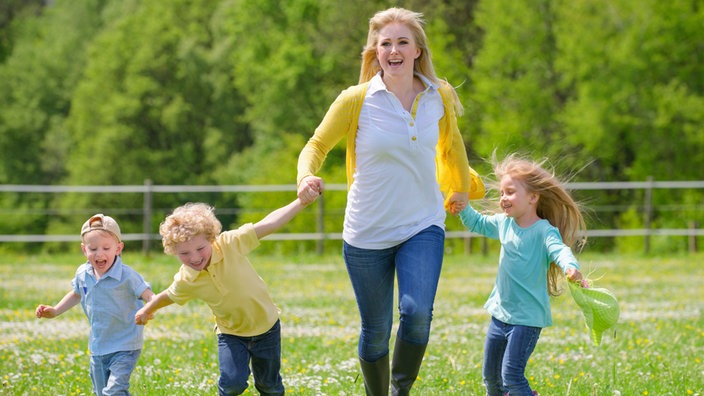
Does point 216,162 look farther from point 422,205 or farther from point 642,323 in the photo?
point 422,205

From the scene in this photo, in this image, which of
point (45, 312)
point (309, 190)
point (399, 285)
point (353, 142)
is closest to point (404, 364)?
point (399, 285)

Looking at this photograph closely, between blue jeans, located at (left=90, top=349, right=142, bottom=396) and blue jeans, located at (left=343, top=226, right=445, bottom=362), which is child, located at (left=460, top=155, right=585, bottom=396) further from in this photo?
blue jeans, located at (left=90, top=349, right=142, bottom=396)

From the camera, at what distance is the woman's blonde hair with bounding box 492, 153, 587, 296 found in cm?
584

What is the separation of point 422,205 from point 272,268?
12.6 m

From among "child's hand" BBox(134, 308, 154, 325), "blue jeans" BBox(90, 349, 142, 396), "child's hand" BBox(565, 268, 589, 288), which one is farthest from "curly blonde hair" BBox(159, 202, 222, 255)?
"child's hand" BBox(565, 268, 589, 288)

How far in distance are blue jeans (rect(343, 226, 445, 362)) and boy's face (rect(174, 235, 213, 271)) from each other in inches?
28.2

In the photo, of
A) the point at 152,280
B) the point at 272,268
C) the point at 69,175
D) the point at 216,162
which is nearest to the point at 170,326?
the point at 152,280

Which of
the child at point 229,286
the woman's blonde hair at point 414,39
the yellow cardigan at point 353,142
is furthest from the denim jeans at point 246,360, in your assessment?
the woman's blonde hair at point 414,39

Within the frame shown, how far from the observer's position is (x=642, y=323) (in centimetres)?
1070

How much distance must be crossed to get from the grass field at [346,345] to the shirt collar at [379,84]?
1.63m

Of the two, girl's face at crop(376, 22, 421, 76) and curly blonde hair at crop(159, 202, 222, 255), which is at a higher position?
girl's face at crop(376, 22, 421, 76)

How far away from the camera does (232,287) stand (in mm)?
5457

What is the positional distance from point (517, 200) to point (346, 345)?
370 cm

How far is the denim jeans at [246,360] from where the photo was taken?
18.2ft
